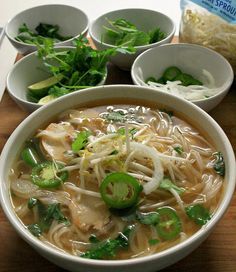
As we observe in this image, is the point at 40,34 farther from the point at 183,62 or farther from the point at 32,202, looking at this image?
the point at 32,202

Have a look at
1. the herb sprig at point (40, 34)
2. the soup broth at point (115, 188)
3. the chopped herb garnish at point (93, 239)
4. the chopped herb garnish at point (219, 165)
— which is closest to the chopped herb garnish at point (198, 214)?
the soup broth at point (115, 188)

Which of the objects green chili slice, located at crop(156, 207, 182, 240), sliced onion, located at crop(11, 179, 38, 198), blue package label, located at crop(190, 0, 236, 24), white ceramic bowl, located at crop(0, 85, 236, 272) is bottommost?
green chili slice, located at crop(156, 207, 182, 240)

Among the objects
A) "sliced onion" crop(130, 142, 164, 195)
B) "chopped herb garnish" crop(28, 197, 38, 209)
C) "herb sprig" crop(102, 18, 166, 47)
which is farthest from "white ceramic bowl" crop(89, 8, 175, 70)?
"chopped herb garnish" crop(28, 197, 38, 209)

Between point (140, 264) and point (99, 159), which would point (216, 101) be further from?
point (140, 264)

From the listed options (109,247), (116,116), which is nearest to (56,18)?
(116,116)

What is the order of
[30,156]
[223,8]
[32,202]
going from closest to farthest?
1. [32,202]
2. [30,156]
3. [223,8]

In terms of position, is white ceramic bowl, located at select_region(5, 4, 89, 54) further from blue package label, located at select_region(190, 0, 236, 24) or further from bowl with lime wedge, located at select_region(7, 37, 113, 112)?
blue package label, located at select_region(190, 0, 236, 24)

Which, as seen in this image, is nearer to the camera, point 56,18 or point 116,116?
point 116,116
